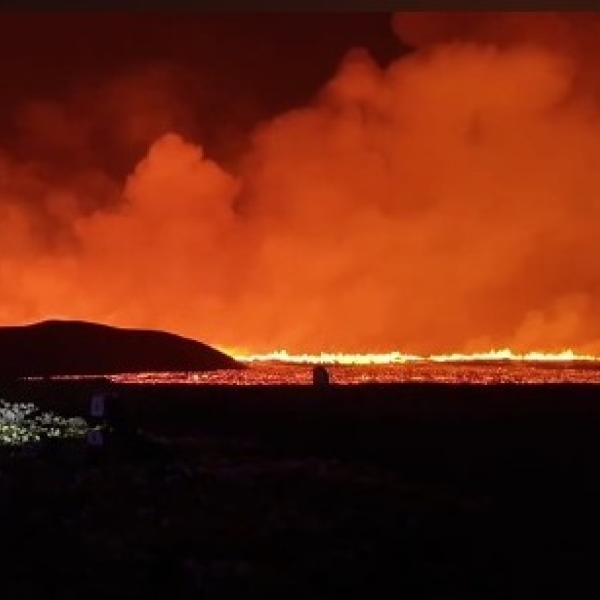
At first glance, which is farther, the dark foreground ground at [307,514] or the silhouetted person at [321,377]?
the silhouetted person at [321,377]

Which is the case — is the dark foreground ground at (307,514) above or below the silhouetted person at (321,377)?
below

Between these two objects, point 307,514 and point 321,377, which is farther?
point 321,377

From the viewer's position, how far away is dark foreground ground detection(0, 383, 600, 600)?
9852 millimetres

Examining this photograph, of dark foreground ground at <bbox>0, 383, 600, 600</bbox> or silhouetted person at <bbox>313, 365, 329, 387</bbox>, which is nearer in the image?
dark foreground ground at <bbox>0, 383, 600, 600</bbox>

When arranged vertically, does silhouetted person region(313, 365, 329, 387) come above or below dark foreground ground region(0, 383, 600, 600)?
above

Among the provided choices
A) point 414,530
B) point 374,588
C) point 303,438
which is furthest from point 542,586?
point 303,438

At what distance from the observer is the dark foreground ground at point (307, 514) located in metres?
9.85

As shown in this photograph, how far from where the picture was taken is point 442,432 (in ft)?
82.7

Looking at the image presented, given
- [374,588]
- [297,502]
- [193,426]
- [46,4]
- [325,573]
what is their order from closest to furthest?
[374,588] → [325,573] → [297,502] → [46,4] → [193,426]

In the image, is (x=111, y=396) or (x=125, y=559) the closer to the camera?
(x=125, y=559)

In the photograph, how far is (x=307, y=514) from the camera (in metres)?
13.6

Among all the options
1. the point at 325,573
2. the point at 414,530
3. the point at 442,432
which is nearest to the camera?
the point at 325,573

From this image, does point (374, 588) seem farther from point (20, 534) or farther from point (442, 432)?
point (442, 432)

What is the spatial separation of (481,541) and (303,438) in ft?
39.4
